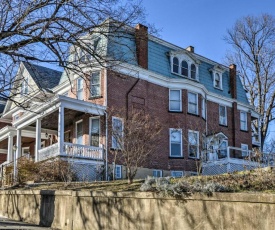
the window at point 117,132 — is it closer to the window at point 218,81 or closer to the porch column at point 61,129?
the porch column at point 61,129

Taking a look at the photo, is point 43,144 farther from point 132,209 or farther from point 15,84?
point 132,209

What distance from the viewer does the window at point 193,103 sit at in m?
23.8

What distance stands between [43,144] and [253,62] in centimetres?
2226

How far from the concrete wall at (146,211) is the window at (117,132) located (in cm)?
556

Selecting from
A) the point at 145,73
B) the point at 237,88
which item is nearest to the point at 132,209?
the point at 145,73

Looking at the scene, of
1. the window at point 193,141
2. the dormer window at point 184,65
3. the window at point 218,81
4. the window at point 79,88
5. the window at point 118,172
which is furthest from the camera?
the window at point 218,81

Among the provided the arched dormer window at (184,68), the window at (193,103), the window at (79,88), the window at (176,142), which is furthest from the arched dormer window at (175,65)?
the window at (79,88)

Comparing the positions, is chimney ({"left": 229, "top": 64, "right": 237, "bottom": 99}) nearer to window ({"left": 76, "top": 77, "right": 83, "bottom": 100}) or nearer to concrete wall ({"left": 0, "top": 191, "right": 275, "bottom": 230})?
window ({"left": 76, "top": 77, "right": 83, "bottom": 100})

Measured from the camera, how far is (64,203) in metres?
9.60

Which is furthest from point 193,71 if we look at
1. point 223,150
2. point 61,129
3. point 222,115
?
point 61,129

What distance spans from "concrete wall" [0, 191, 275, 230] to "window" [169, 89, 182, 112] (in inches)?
528

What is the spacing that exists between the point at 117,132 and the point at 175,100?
7.28 m

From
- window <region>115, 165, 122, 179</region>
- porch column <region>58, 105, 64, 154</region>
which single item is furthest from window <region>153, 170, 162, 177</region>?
porch column <region>58, 105, 64, 154</region>

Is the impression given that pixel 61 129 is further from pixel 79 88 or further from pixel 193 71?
pixel 193 71
